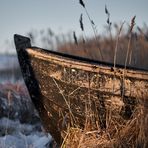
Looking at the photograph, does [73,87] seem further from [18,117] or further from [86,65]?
[18,117]

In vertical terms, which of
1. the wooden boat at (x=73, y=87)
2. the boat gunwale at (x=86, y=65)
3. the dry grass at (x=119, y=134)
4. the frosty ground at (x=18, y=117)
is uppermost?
the boat gunwale at (x=86, y=65)

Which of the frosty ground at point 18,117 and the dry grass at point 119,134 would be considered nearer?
the dry grass at point 119,134

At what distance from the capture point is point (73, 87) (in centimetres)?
384

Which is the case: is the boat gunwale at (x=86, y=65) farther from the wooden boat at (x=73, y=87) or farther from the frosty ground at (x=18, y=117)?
the frosty ground at (x=18, y=117)

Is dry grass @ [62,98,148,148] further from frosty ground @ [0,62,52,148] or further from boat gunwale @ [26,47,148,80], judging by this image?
frosty ground @ [0,62,52,148]

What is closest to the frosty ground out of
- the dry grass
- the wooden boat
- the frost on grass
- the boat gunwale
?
the frost on grass

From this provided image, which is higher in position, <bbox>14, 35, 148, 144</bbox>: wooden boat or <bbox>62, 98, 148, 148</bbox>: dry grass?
<bbox>14, 35, 148, 144</bbox>: wooden boat

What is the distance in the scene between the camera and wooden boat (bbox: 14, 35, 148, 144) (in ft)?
11.3

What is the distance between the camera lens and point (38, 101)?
4469 millimetres

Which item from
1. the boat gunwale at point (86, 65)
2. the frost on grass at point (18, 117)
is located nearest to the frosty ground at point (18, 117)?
the frost on grass at point (18, 117)

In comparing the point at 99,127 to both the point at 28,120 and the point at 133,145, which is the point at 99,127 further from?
the point at 28,120

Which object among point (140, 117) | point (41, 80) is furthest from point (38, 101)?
point (140, 117)

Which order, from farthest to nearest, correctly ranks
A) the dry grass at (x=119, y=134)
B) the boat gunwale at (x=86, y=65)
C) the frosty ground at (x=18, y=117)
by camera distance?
the frosty ground at (x=18, y=117), the boat gunwale at (x=86, y=65), the dry grass at (x=119, y=134)

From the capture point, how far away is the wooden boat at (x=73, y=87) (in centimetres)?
345
